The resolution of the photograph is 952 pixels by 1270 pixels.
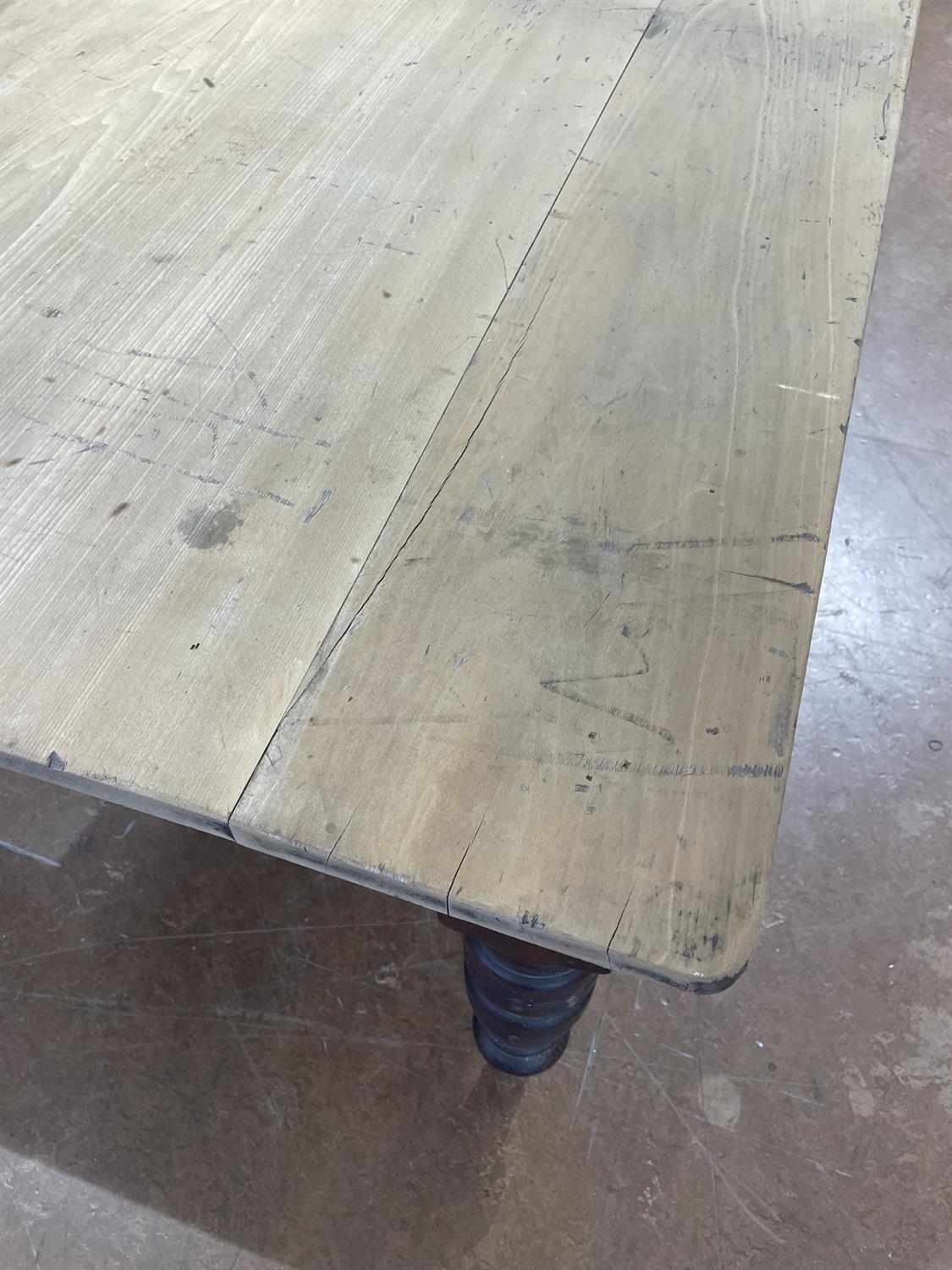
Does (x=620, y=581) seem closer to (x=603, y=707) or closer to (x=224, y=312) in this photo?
(x=603, y=707)

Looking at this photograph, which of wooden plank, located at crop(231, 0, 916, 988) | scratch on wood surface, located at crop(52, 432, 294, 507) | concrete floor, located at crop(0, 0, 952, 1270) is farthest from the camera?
concrete floor, located at crop(0, 0, 952, 1270)

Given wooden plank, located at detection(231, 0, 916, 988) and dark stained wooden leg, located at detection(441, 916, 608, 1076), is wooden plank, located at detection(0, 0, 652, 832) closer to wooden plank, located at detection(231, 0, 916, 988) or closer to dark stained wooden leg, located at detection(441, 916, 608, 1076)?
wooden plank, located at detection(231, 0, 916, 988)

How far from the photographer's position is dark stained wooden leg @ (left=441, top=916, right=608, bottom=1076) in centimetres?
60

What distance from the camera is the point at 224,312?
0.66 meters

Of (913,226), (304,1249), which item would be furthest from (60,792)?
(913,226)

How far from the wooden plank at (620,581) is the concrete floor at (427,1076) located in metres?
0.61

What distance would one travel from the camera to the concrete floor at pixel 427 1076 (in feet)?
2.88

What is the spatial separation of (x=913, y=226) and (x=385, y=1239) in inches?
74.6

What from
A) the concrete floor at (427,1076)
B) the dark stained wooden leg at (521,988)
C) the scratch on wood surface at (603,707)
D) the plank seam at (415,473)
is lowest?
the concrete floor at (427,1076)

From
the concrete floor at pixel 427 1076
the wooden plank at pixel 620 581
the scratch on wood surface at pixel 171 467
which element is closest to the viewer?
the wooden plank at pixel 620 581

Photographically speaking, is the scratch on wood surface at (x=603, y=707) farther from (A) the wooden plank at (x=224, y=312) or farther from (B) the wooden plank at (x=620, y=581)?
(A) the wooden plank at (x=224, y=312)

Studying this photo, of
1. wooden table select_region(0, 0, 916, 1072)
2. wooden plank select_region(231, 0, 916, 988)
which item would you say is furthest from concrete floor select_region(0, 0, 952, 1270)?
wooden plank select_region(231, 0, 916, 988)

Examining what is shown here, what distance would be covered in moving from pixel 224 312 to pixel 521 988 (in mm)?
529

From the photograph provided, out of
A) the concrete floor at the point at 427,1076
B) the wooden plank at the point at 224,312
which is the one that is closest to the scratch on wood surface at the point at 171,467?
the wooden plank at the point at 224,312
